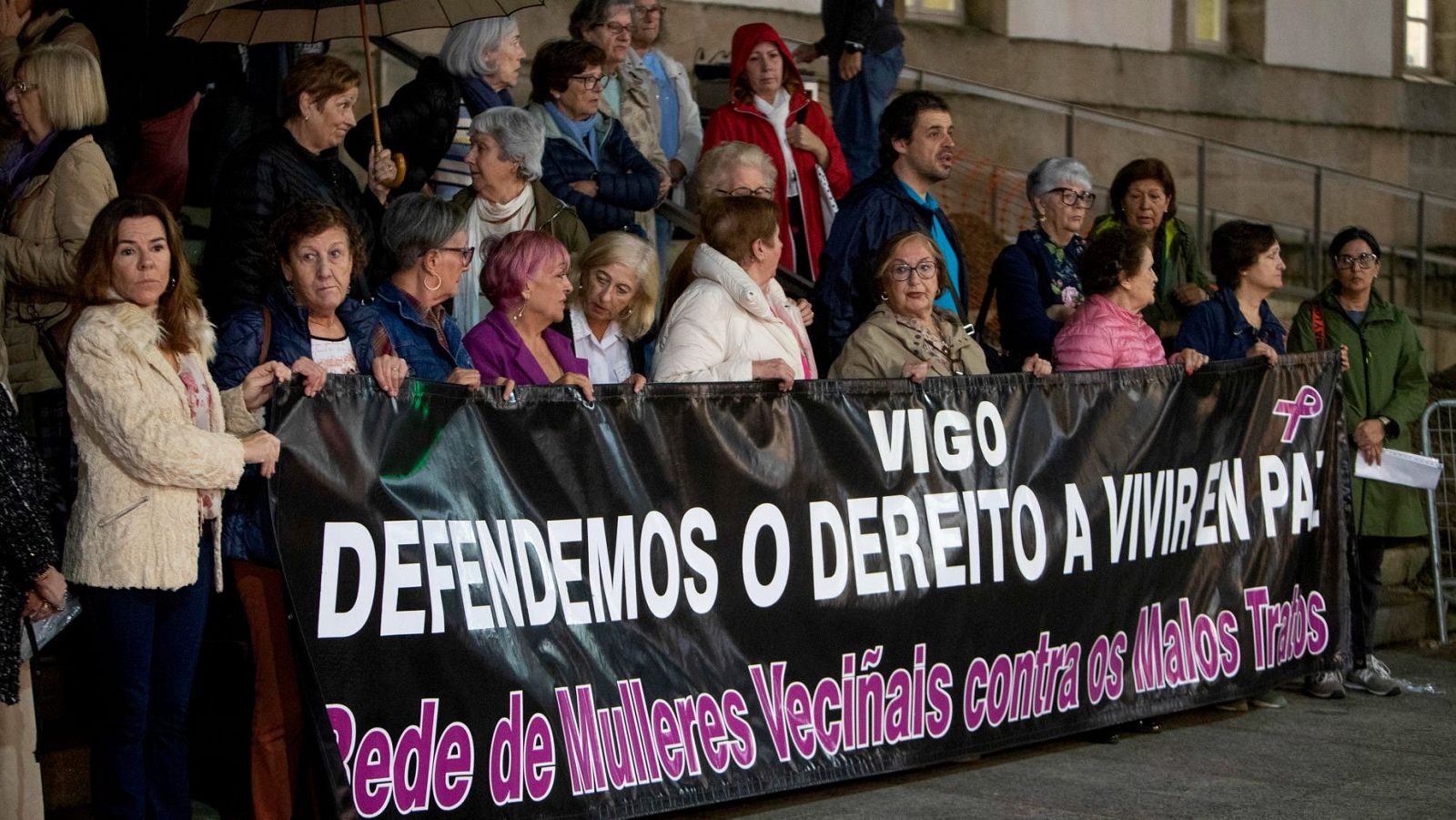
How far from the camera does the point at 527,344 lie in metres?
6.61

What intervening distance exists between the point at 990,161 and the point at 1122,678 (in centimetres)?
867

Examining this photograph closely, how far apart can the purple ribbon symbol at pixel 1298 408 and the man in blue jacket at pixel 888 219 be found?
1.36 m

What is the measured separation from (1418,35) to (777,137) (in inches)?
519

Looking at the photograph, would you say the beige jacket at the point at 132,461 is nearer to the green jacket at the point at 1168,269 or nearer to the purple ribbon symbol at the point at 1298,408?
the purple ribbon symbol at the point at 1298,408

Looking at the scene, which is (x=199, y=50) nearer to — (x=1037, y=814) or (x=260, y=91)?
(x=260, y=91)

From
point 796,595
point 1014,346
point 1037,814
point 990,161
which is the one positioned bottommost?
point 1037,814

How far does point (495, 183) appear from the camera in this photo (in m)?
7.50

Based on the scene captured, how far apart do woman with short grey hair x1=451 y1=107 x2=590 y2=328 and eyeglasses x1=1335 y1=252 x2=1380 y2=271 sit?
11.7 feet

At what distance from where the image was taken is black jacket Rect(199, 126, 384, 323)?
6.49m

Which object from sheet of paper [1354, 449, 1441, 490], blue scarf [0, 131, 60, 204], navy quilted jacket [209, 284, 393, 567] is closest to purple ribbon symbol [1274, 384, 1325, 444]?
sheet of paper [1354, 449, 1441, 490]

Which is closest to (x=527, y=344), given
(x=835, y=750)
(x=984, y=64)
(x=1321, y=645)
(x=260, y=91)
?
(x=835, y=750)

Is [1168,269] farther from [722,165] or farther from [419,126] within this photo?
[419,126]

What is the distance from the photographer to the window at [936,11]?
16422 mm

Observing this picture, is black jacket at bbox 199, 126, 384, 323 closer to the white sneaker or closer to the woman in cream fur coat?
the woman in cream fur coat
